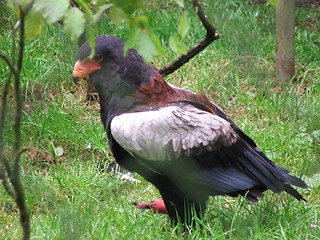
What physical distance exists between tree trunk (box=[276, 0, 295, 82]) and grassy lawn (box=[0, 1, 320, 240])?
12 centimetres

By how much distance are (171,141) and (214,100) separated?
2.02 meters

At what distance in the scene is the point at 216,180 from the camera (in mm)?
3973

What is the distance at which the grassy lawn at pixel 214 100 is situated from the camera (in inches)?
155

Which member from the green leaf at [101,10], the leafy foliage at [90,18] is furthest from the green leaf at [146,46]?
the green leaf at [101,10]

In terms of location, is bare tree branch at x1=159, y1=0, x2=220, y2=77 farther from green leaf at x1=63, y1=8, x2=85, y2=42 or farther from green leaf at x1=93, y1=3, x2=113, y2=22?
green leaf at x1=63, y1=8, x2=85, y2=42

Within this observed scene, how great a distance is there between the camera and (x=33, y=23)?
84.1 inches

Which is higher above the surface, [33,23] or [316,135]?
[33,23]

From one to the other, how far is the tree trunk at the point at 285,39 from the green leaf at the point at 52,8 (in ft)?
13.6

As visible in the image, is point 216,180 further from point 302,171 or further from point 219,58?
point 219,58

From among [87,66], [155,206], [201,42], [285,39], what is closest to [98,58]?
[87,66]

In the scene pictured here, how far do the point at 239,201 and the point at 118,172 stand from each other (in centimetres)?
97

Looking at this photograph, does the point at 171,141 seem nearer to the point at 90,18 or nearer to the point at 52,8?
the point at 90,18

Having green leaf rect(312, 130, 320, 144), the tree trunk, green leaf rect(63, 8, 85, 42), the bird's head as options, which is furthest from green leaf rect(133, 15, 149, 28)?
the tree trunk

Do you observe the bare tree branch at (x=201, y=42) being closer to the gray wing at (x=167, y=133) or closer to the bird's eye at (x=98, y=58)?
the bird's eye at (x=98, y=58)
